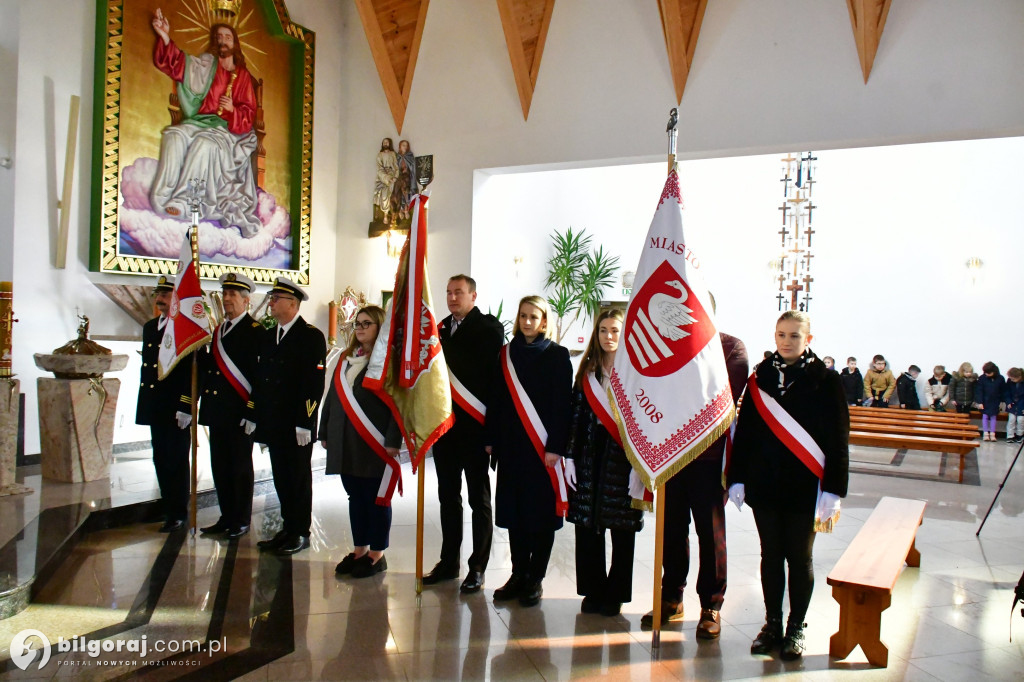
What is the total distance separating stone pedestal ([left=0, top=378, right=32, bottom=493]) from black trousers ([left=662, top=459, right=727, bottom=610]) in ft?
15.7

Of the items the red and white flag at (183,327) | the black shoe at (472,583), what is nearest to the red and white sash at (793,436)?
the black shoe at (472,583)

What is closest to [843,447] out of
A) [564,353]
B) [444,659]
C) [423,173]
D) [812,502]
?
[812,502]

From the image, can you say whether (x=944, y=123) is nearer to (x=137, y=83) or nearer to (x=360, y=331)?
(x=360, y=331)

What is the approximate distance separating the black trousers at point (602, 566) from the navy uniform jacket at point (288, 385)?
1763 millimetres

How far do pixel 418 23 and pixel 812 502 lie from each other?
717 centimetres

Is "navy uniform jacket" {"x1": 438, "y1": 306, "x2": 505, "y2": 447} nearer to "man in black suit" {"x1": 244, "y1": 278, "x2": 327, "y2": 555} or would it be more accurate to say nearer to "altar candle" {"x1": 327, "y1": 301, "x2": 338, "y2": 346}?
"man in black suit" {"x1": 244, "y1": 278, "x2": 327, "y2": 555}

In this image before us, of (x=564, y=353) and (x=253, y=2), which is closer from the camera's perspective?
(x=564, y=353)

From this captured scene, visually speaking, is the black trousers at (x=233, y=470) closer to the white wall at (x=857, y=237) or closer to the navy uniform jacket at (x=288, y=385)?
the navy uniform jacket at (x=288, y=385)

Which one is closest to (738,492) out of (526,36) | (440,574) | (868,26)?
(440,574)

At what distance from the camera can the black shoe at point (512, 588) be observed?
3.67 meters

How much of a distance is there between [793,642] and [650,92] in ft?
18.3

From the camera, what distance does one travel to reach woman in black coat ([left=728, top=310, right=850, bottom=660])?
9.77ft

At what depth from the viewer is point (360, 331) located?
13.4ft

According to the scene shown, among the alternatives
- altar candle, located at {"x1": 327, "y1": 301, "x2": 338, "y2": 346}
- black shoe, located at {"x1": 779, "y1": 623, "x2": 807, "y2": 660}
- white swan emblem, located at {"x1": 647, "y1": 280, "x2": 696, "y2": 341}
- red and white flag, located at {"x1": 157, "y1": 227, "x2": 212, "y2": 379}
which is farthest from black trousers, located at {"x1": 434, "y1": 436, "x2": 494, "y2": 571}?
altar candle, located at {"x1": 327, "y1": 301, "x2": 338, "y2": 346}
